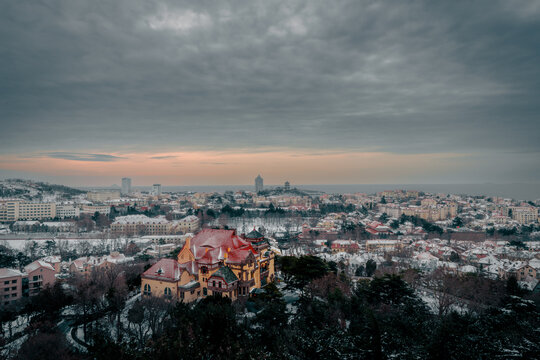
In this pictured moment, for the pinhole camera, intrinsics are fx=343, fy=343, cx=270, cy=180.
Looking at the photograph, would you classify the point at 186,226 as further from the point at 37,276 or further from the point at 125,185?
the point at 125,185

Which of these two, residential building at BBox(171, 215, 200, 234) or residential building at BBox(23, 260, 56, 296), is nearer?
residential building at BBox(23, 260, 56, 296)

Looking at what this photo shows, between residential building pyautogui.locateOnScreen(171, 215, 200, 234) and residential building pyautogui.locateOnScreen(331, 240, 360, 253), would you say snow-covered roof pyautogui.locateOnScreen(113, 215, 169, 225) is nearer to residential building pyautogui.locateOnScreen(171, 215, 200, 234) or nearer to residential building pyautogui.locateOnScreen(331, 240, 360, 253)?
residential building pyautogui.locateOnScreen(171, 215, 200, 234)

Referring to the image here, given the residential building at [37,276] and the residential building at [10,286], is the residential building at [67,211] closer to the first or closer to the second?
the residential building at [37,276]

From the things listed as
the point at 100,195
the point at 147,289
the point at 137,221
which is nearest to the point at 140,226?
the point at 137,221

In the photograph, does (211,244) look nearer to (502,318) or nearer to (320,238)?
(502,318)

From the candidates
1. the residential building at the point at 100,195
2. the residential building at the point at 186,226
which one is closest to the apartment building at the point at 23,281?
the residential building at the point at 186,226

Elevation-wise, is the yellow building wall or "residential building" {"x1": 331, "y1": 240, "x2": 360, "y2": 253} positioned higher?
the yellow building wall

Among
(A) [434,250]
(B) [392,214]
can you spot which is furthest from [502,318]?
(B) [392,214]

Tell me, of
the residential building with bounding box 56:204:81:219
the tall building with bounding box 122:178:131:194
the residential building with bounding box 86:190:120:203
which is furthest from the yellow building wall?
the tall building with bounding box 122:178:131:194
